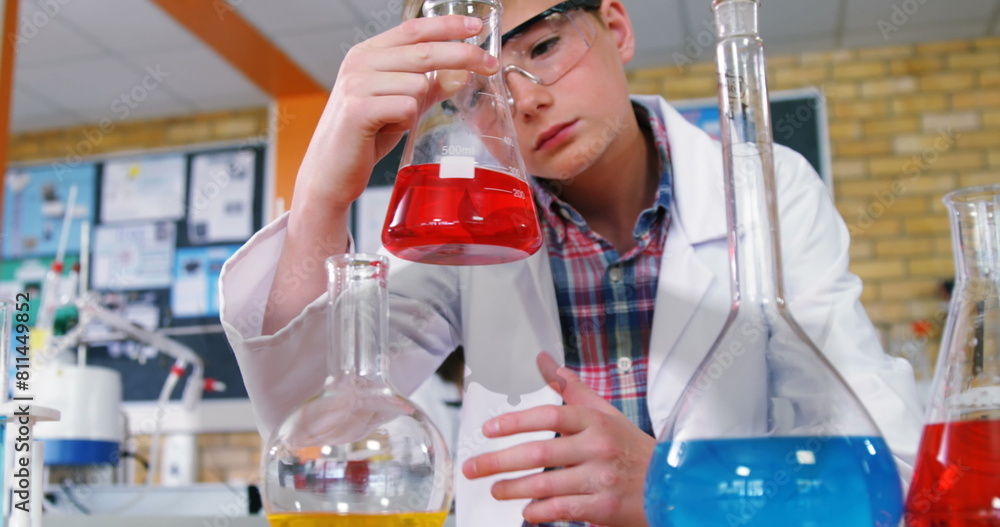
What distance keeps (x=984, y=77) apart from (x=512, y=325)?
3585 millimetres

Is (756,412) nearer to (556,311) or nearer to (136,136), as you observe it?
(556,311)

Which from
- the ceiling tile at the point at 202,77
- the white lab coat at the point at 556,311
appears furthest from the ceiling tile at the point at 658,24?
the white lab coat at the point at 556,311

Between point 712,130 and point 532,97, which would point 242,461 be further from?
point 532,97

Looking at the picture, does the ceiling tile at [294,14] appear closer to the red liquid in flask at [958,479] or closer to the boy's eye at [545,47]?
the boy's eye at [545,47]

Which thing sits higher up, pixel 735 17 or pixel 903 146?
pixel 903 146

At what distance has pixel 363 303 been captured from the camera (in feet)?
1.62

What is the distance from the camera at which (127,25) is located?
12.5 ft

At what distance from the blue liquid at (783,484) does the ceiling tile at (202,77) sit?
4069mm

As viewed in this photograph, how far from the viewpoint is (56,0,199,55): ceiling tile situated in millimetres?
3666

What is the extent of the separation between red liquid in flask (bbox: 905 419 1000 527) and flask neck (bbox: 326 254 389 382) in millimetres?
285

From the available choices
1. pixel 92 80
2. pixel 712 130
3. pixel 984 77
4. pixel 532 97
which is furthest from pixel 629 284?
pixel 92 80

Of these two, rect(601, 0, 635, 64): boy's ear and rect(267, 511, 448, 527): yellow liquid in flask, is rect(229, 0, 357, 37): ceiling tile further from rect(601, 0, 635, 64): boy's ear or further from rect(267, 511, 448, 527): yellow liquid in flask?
rect(267, 511, 448, 527): yellow liquid in flask

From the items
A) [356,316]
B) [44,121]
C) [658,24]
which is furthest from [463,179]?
[44,121]

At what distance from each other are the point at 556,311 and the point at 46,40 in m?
3.61
